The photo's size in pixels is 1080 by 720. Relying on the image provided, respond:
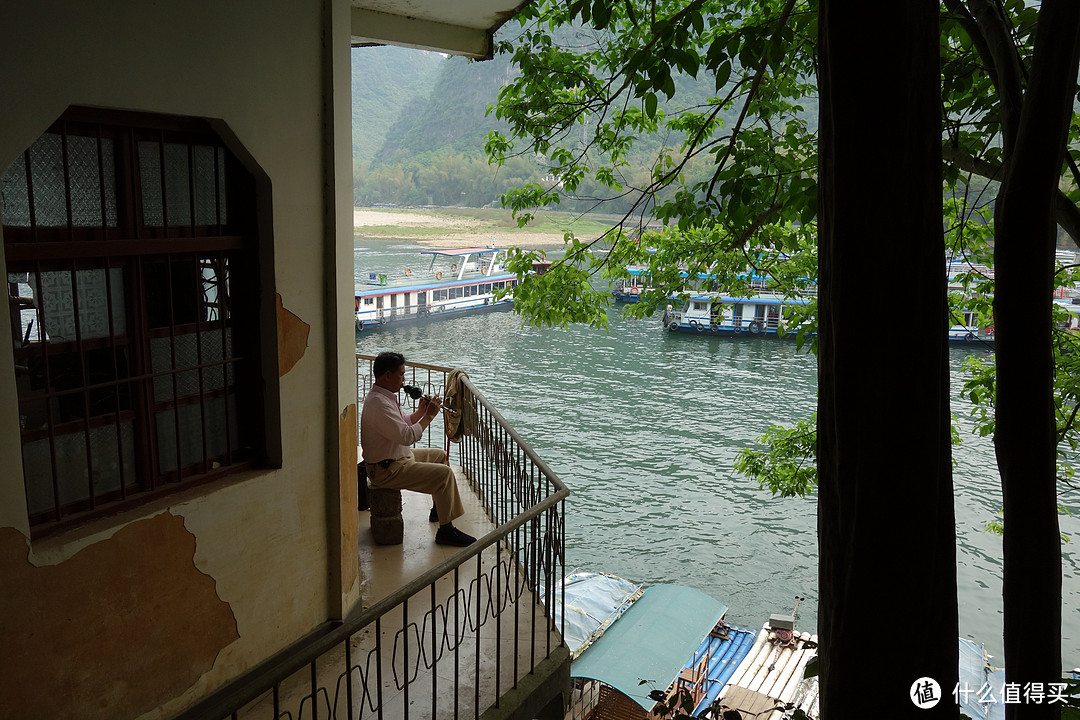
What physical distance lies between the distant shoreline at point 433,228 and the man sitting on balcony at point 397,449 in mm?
75932

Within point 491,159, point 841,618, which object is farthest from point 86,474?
point 491,159

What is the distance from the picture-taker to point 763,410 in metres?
32.5

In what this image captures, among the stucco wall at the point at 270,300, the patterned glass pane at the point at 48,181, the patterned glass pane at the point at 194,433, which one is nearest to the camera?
the stucco wall at the point at 270,300

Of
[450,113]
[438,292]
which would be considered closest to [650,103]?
[438,292]

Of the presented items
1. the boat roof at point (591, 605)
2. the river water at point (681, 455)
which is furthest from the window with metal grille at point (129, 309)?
the river water at point (681, 455)

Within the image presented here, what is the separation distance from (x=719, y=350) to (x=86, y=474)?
1592 inches

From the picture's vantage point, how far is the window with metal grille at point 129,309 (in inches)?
137

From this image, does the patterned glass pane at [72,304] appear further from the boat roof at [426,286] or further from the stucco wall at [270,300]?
the boat roof at [426,286]

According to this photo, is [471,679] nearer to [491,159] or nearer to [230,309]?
[230,309]

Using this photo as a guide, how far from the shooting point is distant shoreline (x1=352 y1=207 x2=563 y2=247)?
269 feet

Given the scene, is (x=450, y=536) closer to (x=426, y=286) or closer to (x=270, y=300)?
(x=270, y=300)

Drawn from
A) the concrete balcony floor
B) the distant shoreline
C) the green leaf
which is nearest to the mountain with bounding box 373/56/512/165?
the distant shoreline

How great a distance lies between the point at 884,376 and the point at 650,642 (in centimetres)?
1164

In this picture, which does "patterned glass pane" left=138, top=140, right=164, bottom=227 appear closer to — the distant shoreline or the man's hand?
the man's hand
